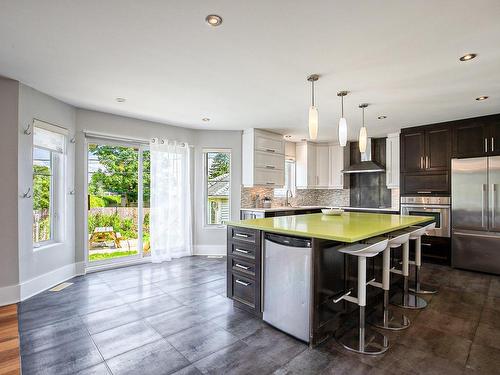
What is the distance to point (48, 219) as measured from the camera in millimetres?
3787

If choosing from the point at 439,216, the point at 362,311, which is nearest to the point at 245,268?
the point at 362,311

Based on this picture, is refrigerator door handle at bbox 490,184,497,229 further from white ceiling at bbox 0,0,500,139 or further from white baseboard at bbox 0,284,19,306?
white baseboard at bbox 0,284,19,306

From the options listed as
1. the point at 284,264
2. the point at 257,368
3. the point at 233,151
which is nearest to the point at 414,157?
the point at 233,151

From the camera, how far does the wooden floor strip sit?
195 cm

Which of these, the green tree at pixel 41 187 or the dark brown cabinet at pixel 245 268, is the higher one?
the green tree at pixel 41 187

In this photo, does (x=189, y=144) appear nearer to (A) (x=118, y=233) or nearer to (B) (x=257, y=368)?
(A) (x=118, y=233)

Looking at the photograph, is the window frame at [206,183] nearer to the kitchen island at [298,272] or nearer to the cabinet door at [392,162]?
the kitchen island at [298,272]

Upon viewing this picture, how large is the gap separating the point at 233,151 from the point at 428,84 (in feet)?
Answer: 11.2

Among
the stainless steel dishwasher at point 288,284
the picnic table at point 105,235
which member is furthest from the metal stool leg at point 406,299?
the picnic table at point 105,235

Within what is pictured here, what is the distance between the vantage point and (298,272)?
2316 millimetres

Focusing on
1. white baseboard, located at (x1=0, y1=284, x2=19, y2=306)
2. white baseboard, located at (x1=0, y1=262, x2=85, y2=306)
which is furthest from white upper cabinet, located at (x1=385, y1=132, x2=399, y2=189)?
white baseboard, located at (x1=0, y1=284, x2=19, y2=306)

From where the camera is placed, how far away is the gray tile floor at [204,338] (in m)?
1.98

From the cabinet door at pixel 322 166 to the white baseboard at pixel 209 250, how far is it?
293 cm

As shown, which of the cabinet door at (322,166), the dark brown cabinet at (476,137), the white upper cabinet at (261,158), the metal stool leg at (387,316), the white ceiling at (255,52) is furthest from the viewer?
the cabinet door at (322,166)
